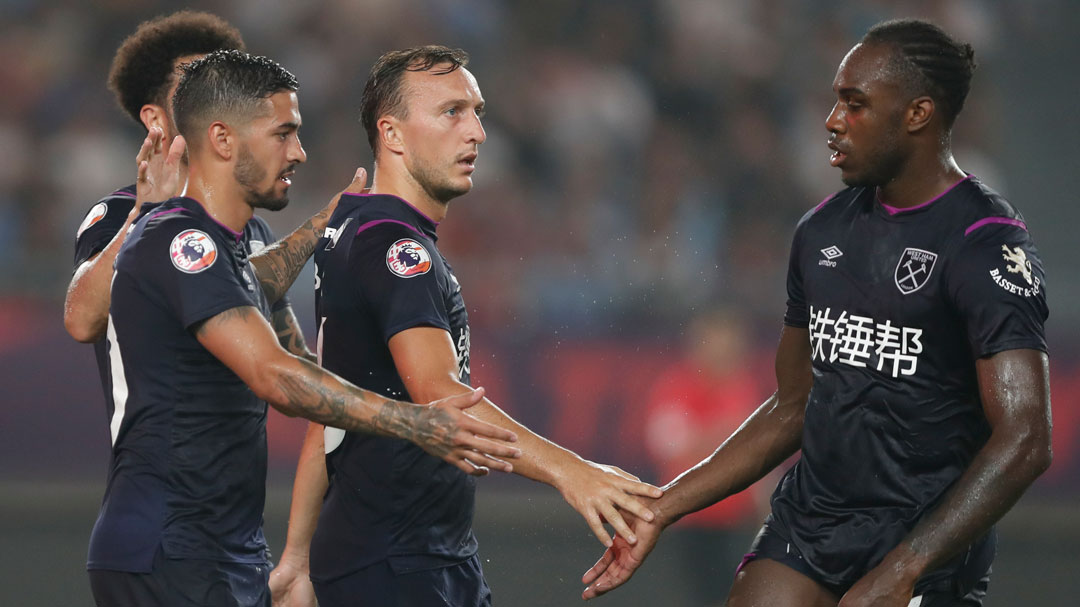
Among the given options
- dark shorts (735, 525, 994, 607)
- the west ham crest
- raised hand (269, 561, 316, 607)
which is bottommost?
raised hand (269, 561, 316, 607)

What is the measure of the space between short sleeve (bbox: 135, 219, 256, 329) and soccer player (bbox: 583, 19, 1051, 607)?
1744mm

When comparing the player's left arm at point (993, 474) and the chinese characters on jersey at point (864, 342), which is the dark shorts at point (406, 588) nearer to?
the player's left arm at point (993, 474)

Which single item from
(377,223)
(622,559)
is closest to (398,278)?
(377,223)

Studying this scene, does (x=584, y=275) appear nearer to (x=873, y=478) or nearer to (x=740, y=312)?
(x=740, y=312)

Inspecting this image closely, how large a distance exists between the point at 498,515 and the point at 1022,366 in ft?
17.9

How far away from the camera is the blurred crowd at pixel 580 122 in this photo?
979cm

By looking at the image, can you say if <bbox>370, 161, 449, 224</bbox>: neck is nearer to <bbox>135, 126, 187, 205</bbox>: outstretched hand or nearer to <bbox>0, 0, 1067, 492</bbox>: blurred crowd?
<bbox>135, 126, 187, 205</bbox>: outstretched hand

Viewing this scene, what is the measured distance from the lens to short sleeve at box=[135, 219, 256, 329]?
3229 millimetres

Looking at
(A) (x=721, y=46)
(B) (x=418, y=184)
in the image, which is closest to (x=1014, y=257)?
(B) (x=418, y=184)

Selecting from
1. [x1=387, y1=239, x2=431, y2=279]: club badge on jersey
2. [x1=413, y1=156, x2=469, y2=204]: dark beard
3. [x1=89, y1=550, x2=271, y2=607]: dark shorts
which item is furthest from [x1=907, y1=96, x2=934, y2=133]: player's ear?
[x1=89, y1=550, x2=271, y2=607]: dark shorts

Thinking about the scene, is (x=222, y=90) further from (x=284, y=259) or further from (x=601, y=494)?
(x=601, y=494)

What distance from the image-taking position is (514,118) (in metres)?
10.5

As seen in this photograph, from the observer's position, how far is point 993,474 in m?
3.26

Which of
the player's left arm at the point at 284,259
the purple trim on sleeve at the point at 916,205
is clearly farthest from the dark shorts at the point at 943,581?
the player's left arm at the point at 284,259
